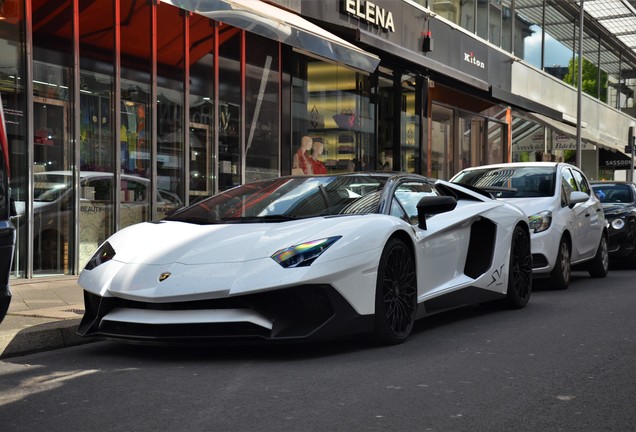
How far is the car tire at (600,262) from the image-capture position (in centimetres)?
Result: 1191

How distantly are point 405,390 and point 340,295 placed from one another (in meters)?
0.96

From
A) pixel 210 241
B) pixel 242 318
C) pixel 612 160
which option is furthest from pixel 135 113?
pixel 612 160

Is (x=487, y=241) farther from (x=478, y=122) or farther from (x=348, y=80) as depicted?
(x=478, y=122)

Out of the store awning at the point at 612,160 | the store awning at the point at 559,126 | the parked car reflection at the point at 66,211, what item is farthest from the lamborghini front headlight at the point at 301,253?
the store awning at the point at 612,160

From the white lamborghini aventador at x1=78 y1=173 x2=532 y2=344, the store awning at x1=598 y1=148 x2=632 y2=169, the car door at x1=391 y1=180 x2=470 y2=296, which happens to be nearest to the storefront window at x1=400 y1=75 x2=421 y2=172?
the car door at x1=391 y1=180 x2=470 y2=296

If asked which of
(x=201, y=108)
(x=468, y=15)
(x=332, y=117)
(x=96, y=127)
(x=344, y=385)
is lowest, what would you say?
(x=344, y=385)

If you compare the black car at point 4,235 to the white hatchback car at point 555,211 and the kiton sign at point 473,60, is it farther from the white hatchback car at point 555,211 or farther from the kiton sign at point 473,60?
the kiton sign at point 473,60

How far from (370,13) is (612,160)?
31135mm

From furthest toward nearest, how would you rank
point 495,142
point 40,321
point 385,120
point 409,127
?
point 495,142, point 409,127, point 385,120, point 40,321

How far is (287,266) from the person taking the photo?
5.31 meters

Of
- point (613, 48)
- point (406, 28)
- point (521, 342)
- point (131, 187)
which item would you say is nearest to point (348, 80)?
point (406, 28)

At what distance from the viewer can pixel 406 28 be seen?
20.2 meters

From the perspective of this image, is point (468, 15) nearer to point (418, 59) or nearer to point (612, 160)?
point (418, 59)

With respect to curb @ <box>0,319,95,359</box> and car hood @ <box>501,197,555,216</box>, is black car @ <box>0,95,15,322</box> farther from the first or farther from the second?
car hood @ <box>501,197,555,216</box>
